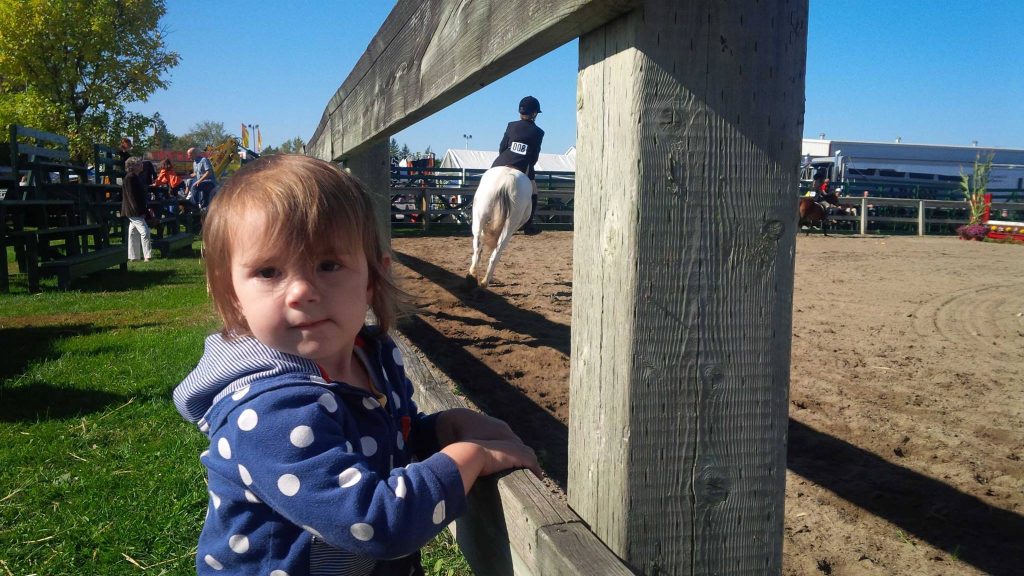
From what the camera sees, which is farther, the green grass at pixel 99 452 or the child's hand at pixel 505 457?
the green grass at pixel 99 452

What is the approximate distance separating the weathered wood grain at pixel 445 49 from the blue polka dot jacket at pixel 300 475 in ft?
2.33

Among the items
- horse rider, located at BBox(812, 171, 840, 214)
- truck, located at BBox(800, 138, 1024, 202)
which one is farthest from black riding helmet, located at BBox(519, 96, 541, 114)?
truck, located at BBox(800, 138, 1024, 202)

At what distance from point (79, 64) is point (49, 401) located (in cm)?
2336

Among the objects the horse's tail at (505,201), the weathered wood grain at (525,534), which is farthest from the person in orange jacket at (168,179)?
the weathered wood grain at (525,534)

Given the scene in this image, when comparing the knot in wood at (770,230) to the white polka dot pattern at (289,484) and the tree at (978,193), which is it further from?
the tree at (978,193)

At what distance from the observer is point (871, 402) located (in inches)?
175

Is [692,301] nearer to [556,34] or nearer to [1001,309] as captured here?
[556,34]

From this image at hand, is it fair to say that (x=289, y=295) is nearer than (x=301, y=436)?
No

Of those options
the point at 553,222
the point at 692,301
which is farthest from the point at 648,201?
the point at 553,222

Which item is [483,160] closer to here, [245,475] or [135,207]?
[135,207]

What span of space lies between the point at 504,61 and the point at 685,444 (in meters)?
0.85

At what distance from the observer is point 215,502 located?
49.5 inches

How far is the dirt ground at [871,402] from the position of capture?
2916mm

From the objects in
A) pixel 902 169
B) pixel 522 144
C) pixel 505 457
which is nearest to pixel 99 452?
pixel 505 457
